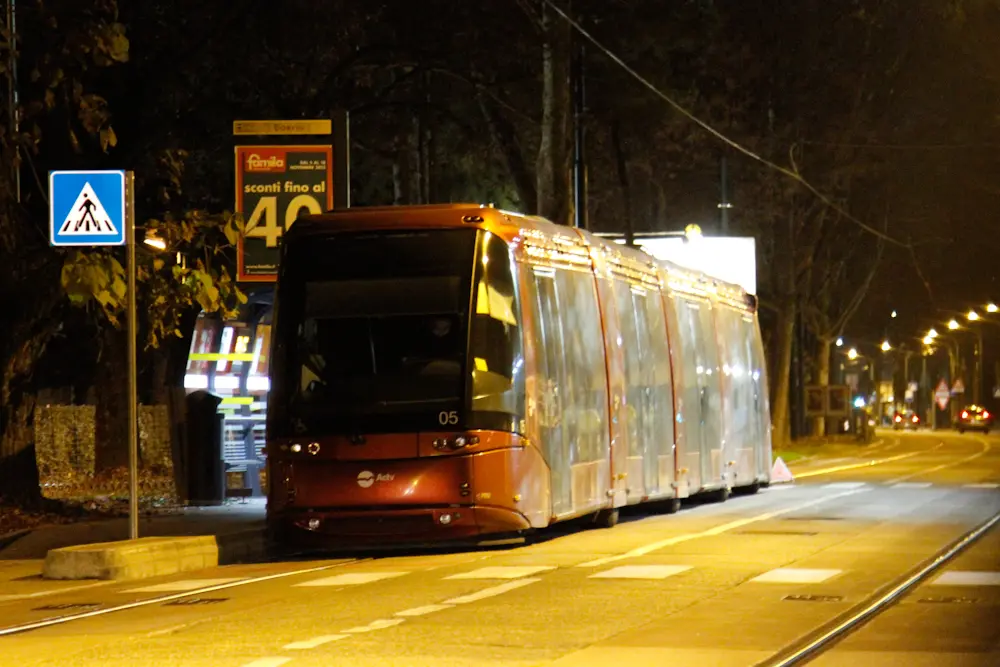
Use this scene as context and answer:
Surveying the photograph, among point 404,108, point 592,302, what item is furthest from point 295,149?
point 404,108

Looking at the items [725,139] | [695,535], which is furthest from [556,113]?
[695,535]

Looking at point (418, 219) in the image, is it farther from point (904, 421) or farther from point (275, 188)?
point (904, 421)

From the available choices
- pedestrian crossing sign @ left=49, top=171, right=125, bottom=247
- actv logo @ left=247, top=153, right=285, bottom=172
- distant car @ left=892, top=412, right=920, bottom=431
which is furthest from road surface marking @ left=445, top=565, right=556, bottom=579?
distant car @ left=892, top=412, right=920, bottom=431

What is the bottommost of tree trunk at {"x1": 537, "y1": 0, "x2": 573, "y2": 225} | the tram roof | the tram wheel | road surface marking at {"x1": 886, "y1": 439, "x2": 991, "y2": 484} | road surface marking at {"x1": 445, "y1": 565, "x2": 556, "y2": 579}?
road surface marking at {"x1": 445, "y1": 565, "x2": 556, "y2": 579}

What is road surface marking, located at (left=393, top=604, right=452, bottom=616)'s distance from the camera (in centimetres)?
1309

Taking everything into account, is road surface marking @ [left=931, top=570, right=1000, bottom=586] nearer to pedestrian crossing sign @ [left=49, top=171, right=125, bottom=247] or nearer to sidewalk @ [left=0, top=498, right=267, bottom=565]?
sidewalk @ [left=0, top=498, right=267, bottom=565]

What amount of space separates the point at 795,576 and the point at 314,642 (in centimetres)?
553

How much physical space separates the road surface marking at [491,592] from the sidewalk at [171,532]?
4685 mm

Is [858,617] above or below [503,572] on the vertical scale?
below

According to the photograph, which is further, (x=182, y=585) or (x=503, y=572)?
(x=503, y=572)

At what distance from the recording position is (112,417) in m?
36.3

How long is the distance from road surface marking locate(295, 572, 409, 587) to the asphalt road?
0.04 metres

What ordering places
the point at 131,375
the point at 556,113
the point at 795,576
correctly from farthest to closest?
the point at 556,113 < the point at 131,375 < the point at 795,576

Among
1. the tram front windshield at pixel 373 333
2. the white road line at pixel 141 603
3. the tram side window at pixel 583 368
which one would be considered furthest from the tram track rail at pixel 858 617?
the white road line at pixel 141 603
